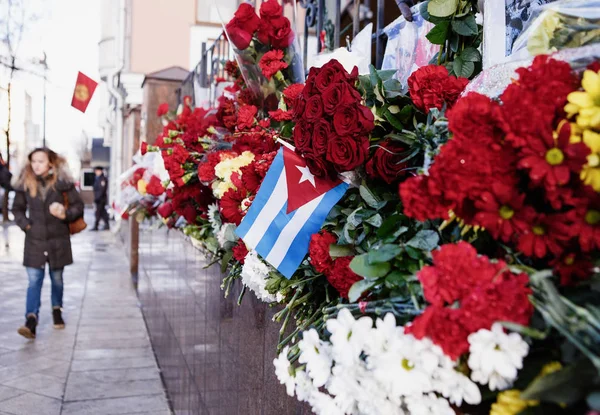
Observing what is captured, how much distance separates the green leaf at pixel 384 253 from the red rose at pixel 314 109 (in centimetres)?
38

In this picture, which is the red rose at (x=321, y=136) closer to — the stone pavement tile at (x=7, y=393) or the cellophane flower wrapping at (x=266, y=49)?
the cellophane flower wrapping at (x=266, y=49)

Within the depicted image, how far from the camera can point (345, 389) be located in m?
0.99

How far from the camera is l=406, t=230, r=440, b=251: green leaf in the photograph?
107cm

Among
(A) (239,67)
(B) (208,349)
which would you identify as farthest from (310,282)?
(B) (208,349)

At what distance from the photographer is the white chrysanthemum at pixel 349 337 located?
0.96 metres

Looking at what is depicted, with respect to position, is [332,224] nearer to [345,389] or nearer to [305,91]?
[305,91]

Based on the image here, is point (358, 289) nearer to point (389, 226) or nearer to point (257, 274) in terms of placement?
point (389, 226)

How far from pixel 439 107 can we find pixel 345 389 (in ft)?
2.26

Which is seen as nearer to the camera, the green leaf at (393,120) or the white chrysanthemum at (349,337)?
the white chrysanthemum at (349,337)

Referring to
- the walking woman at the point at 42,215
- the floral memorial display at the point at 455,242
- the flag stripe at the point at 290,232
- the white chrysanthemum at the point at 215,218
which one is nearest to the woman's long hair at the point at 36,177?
the walking woman at the point at 42,215

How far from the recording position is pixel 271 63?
96.7 inches

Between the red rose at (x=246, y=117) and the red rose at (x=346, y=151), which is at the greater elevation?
the red rose at (x=246, y=117)

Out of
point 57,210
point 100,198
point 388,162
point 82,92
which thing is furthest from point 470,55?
point 100,198

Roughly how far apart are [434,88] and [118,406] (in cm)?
396
